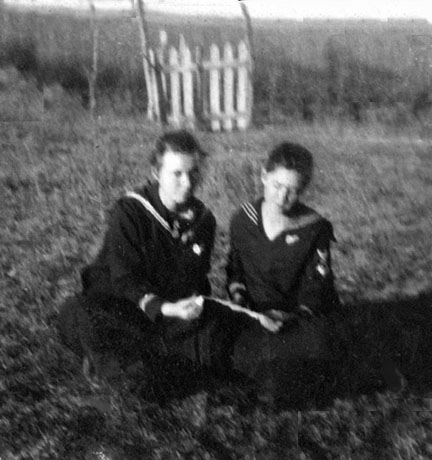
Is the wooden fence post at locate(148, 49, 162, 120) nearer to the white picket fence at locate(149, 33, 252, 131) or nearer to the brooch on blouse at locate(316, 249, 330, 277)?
the white picket fence at locate(149, 33, 252, 131)

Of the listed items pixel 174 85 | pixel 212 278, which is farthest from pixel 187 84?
pixel 212 278

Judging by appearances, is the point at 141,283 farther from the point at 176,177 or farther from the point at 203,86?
the point at 203,86

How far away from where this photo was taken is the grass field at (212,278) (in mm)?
1229

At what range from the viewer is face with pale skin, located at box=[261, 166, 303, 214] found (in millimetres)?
1306

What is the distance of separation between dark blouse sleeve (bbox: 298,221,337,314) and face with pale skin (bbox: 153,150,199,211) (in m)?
0.33

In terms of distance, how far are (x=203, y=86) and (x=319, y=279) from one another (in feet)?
4.26

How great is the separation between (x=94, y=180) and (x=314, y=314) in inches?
28.6

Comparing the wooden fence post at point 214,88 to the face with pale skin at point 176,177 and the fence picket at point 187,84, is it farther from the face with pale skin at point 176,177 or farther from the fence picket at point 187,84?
the face with pale skin at point 176,177

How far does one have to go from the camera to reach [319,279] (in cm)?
136

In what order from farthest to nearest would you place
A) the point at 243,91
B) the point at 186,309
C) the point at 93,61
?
1. the point at 243,91
2. the point at 93,61
3. the point at 186,309

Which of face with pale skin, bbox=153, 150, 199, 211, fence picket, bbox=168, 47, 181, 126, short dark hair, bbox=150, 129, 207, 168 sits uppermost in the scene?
fence picket, bbox=168, 47, 181, 126

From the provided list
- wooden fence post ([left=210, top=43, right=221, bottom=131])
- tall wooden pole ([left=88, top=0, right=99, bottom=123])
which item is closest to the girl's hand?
tall wooden pole ([left=88, top=0, right=99, bottom=123])

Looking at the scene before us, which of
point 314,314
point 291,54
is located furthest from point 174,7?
point 314,314

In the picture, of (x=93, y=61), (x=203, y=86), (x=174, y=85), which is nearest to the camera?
(x=93, y=61)
